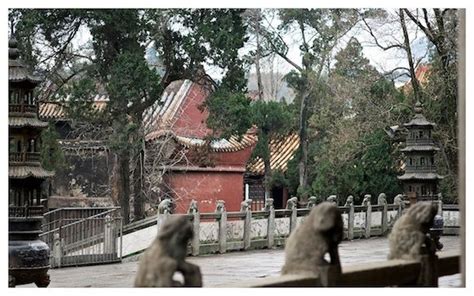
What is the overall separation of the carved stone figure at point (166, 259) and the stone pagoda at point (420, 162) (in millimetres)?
9610

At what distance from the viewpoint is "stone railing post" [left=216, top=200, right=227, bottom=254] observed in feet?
50.5

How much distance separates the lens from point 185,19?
1512cm

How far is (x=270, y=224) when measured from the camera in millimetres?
16234

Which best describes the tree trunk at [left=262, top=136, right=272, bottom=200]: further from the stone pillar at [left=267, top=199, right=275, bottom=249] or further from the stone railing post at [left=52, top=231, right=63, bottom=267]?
the stone railing post at [left=52, top=231, right=63, bottom=267]

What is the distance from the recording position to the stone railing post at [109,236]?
1474cm

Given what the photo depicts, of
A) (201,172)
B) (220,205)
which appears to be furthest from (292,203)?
(201,172)

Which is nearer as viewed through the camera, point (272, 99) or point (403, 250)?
point (403, 250)

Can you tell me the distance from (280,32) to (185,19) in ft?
4.02

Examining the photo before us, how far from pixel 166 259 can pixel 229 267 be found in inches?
361

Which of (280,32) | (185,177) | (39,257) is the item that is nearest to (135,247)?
(185,177)

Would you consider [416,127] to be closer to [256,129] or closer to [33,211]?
[256,129]

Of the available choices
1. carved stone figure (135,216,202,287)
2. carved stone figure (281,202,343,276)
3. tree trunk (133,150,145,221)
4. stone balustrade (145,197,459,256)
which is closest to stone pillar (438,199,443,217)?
stone balustrade (145,197,459,256)

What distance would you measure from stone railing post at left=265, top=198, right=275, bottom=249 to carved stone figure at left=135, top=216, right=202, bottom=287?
421 inches

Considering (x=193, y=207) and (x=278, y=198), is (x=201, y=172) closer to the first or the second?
(x=193, y=207)
